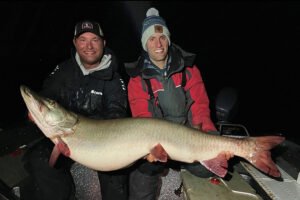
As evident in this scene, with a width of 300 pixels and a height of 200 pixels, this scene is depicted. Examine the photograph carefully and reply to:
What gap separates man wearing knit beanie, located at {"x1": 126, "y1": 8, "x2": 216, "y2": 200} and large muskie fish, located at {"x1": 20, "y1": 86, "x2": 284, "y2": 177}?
2.38 feet

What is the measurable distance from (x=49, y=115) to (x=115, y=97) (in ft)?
3.48

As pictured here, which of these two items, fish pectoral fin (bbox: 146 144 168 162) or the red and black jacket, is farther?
the red and black jacket

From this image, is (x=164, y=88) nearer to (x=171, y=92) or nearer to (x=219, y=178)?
(x=171, y=92)

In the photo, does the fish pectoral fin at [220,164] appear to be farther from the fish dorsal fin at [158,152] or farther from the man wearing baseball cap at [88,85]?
the man wearing baseball cap at [88,85]

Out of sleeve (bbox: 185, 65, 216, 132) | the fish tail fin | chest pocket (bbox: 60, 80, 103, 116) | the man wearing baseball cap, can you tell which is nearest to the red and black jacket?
sleeve (bbox: 185, 65, 216, 132)

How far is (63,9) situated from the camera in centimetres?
3238

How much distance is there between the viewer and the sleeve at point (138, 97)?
4051 mm

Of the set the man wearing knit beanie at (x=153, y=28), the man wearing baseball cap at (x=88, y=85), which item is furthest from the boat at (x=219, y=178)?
the man wearing knit beanie at (x=153, y=28)

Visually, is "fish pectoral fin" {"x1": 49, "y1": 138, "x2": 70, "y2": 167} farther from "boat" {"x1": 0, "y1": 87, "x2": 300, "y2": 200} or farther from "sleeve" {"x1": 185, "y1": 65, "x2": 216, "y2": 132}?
"sleeve" {"x1": 185, "y1": 65, "x2": 216, "y2": 132}

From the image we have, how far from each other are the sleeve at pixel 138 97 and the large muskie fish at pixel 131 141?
78 centimetres

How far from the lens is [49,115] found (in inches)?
127

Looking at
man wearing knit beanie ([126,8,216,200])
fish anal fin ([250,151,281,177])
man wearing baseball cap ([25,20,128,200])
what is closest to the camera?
fish anal fin ([250,151,281,177])

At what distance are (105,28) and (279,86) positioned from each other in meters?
18.6

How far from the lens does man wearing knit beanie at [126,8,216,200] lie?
3.97m
